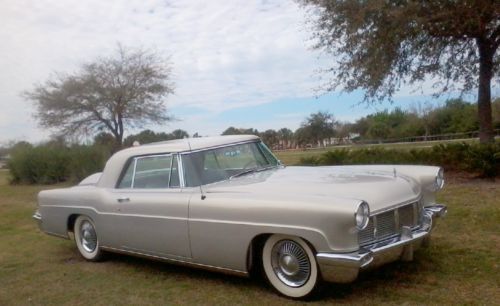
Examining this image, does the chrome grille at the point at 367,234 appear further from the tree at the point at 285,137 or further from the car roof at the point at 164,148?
the tree at the point at 285,137

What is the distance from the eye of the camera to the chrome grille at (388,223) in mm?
4074

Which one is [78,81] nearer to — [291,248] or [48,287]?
[48,287]

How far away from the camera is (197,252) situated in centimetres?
481

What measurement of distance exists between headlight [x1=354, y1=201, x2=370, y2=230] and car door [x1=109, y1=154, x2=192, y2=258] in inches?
68.8

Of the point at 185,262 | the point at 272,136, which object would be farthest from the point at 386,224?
the point at 272,136

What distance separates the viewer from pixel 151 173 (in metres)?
5.57

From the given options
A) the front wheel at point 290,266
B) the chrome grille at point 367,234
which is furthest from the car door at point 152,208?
the chrome grille at point 367,234

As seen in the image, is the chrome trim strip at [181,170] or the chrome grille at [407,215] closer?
the chrome grille at [407,215]

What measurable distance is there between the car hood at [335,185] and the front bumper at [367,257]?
0.97 ft

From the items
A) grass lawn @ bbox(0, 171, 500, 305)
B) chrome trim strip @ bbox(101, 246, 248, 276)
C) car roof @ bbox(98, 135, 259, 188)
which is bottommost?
grass lawn @ bbox(0, 171, 500, 305)

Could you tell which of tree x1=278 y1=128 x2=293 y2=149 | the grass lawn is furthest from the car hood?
tree x1=278 y1=128 x2=293 y2=149

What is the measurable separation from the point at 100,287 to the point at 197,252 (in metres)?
1.18

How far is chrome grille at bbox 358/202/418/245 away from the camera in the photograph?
407cm

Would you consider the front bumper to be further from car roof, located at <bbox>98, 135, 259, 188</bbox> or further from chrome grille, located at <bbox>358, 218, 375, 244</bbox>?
car roof, located at <bbox>98, 135, 259, 188</bbox>
